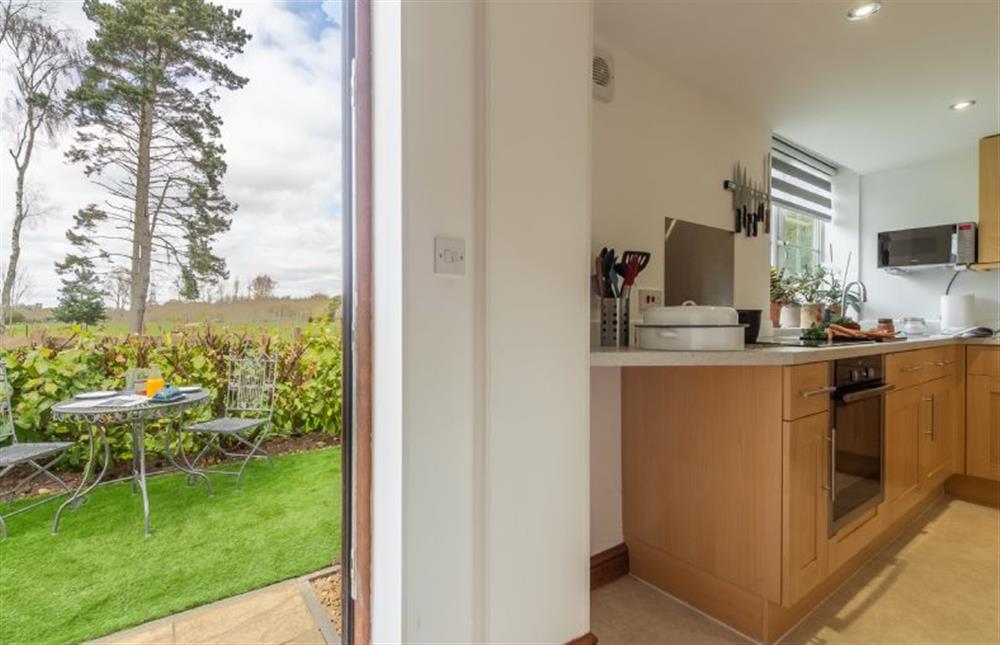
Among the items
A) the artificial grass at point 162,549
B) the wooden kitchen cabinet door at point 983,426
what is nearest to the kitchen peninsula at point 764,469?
the wooden kitchen cabinet door at point 983,426

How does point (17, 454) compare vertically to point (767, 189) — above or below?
below

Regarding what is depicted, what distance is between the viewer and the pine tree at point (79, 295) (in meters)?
1.21

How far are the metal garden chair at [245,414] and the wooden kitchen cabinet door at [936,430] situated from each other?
3.01 meters

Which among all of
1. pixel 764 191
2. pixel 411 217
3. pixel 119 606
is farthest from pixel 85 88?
pixel 764 191

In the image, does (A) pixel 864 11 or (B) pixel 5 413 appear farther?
(A) pixel 864 11

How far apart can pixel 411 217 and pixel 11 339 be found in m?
1.00

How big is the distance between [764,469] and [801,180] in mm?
2747

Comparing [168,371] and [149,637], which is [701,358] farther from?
[149,637]

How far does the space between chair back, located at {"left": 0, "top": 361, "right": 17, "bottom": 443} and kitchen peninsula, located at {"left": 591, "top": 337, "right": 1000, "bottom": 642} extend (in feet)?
5.03

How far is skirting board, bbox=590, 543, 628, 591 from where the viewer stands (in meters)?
1.94

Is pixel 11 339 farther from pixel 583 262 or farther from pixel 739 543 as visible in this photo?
pixel 739 543

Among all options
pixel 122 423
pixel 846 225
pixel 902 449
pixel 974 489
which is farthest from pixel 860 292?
pixel 122 423

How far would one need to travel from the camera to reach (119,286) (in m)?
1.28

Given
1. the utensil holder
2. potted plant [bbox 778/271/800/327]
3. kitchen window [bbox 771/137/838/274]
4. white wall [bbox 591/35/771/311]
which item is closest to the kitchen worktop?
the utensil holder
